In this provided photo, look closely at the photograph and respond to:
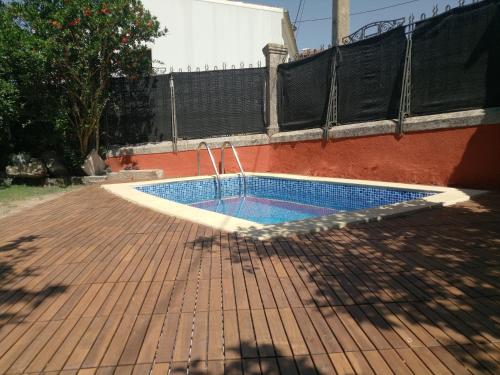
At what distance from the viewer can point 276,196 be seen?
8.57 metres

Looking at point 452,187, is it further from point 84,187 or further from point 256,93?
point 84,187

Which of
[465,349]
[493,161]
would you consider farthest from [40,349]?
[493,161]

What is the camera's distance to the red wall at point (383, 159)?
565 centimetres

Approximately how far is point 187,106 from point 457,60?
6.74m

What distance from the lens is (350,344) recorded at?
1.80m

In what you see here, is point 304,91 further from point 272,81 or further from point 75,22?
point 75,22

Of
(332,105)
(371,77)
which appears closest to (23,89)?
(332,105)

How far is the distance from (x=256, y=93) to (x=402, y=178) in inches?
191

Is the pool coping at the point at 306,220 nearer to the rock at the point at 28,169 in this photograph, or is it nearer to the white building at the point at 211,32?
the rock at the point at 28,169

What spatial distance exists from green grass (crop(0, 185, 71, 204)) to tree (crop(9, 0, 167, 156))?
1.44 meters

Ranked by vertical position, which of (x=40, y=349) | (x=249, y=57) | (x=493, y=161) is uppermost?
(x=249, y=57)

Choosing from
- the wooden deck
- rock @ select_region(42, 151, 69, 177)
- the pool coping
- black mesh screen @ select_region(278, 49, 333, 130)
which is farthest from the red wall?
the wooden deck

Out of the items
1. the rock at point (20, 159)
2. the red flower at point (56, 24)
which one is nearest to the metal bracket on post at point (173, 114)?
the red flower at point (56, 24)

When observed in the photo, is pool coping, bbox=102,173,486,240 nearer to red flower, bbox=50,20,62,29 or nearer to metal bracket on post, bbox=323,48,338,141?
metal bracket on post, bbox=323,48,338,141
